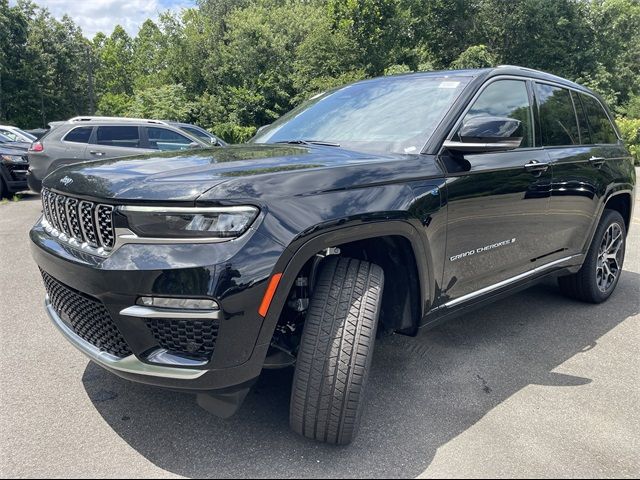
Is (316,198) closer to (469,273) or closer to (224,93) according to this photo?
(469,273)

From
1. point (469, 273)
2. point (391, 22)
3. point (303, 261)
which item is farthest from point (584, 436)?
point (391, 22)

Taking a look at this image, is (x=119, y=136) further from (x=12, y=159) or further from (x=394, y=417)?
(x=394, y=417)

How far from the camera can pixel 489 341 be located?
3.59 meters

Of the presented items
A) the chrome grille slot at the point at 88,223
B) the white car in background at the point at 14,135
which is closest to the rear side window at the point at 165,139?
the white car in background at the point at 14,135

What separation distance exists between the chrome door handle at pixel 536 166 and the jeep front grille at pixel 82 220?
2496 millimetres

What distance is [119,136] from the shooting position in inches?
385

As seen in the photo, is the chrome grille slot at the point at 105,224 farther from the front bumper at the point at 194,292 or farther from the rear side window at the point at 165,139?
the rear side window at the point at 165,139

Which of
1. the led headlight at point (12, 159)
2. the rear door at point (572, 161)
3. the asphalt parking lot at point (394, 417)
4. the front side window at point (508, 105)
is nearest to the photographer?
the asphalt parking lot at point (394, 417)

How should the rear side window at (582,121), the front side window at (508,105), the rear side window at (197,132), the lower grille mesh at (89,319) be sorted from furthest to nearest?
the rear side window at (197,132), the rear side window at (582,121), the front side window at (508,105), the lower grille mesh at (89,319)

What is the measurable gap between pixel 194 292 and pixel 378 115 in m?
1.74

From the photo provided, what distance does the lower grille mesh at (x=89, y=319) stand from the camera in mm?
2082

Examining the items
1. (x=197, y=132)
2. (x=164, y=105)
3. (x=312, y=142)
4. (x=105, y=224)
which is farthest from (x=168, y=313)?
(x=164, y=105)

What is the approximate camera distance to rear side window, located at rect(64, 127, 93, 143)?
9.59m

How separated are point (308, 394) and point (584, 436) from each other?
1420 mm
